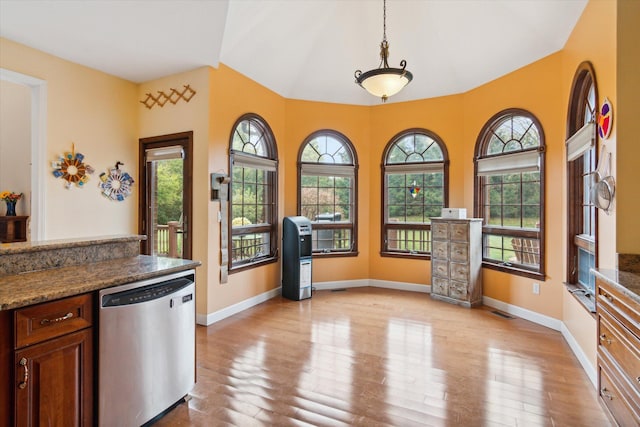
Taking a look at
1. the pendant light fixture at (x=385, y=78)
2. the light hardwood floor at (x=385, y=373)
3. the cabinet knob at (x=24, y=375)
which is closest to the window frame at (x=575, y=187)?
the light hardwood floor at (x=385, y=373)

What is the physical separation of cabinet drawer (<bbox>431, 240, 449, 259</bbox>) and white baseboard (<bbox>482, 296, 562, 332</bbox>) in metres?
0.77

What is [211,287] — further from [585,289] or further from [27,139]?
[585,289]

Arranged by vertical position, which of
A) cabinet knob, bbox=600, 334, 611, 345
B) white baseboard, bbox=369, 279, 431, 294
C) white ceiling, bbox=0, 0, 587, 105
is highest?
white ceiling, bbox=0, 0, 587, 105

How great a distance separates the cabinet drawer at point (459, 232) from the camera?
14.2 ft

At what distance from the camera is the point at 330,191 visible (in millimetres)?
5328

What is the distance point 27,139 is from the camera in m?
4.16

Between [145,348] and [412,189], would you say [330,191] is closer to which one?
[412,189]

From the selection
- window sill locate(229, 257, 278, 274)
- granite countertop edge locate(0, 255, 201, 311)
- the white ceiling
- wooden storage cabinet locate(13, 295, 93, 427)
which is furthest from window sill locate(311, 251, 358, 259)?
wooden storage cabinet locate(13, 295, 93, 427)

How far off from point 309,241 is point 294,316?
1.11 metres

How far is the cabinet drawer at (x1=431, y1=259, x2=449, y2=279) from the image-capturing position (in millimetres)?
4547

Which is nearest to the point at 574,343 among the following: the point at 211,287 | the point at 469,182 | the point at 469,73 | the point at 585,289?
the point at 585,289

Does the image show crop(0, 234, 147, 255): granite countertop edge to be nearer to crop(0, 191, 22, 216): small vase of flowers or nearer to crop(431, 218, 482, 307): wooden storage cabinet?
crop(0, 191, 22, 216): small vase of flowers

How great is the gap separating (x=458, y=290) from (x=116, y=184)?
4613 millimetres

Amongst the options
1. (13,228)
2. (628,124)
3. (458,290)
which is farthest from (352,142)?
(13,228)
